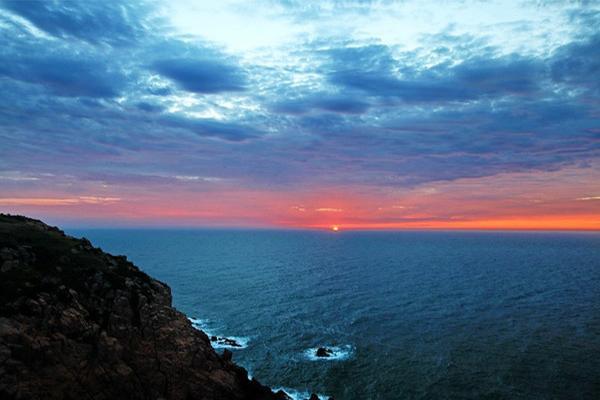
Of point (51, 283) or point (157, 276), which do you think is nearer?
point (51, 283)

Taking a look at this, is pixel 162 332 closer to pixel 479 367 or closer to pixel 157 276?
pixel 479 367

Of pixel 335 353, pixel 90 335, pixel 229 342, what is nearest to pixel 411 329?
pixel 335 353

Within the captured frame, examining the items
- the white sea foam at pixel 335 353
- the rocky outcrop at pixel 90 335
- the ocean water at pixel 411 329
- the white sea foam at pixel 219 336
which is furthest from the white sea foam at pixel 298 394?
the white sea foam at pixel 219 336

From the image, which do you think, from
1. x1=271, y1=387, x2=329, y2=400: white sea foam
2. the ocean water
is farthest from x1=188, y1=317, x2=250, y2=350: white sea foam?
x1=271, y1=387, x2=329, y2=400: white sea foam

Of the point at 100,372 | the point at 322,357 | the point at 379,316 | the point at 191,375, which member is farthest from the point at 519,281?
the point at 100,372

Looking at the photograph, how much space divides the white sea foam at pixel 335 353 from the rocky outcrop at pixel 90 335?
60.3 feet

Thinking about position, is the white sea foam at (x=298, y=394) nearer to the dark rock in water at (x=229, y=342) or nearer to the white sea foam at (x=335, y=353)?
the white sea foam at (x=335, y=353)

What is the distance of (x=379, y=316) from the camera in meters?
85.1

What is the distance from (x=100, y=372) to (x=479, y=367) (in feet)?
171

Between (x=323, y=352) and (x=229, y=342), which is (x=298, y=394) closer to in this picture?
(x=323, y=352)

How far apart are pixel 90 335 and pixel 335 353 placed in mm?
41168

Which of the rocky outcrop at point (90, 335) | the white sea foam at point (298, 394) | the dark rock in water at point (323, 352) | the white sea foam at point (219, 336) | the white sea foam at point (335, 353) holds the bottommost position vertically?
the white sea foam at point (298, 394)

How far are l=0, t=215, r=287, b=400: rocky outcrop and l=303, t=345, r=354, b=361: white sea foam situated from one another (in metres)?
18.4

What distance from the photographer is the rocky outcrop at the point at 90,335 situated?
30.1 meters
